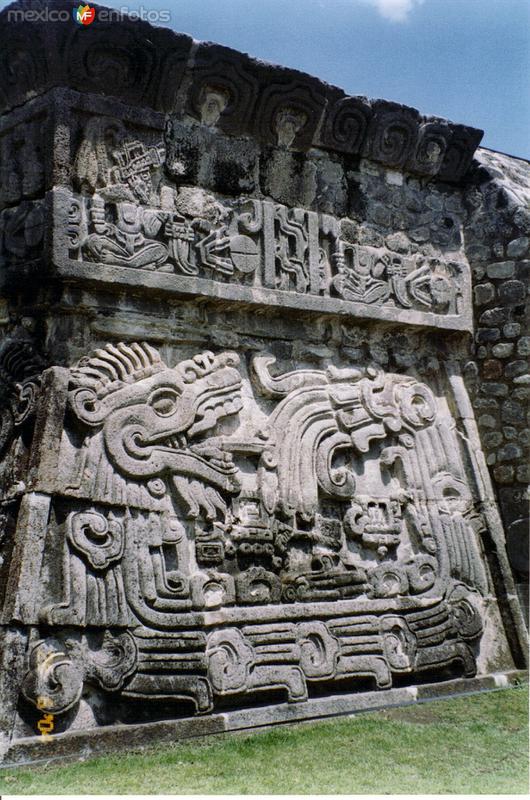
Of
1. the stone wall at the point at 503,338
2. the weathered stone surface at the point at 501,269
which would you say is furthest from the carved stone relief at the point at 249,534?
the weathered stone surface at the point at 501,269

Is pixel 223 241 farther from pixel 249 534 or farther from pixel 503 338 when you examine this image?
pixel 503 338

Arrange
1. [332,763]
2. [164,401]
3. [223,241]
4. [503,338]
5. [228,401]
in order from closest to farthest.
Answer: [332,763] → [164,401] → [228,401] → [223,241] → [503,338]

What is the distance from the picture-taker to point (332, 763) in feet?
15.7

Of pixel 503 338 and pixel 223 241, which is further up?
pixel 223 241

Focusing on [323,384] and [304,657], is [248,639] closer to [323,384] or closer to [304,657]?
[304,657]

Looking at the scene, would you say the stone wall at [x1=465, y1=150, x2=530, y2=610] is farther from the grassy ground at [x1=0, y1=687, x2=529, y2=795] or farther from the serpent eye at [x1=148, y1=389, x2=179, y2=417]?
the serpent eye at [x1=148, y1=389, x2=179, y2=417]

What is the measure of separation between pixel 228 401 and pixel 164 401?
0.43 metres

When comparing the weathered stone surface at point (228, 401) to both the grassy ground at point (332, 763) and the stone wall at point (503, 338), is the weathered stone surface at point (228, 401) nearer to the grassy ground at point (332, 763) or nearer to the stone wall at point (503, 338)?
the stone wall at point (503, 338)

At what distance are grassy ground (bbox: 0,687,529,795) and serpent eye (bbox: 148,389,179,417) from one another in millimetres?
1782

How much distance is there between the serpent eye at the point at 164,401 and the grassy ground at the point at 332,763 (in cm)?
178

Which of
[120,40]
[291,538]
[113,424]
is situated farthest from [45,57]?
[291,538]

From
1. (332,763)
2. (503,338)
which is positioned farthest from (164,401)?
(503,338)

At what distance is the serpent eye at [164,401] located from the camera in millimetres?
5605

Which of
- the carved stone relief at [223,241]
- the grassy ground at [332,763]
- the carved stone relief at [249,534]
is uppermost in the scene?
the carved stone relief at [223,241]
